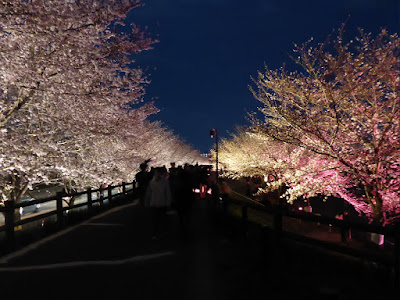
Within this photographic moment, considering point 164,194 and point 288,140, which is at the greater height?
point 288,140

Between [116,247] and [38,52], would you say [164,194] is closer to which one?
[116,247]

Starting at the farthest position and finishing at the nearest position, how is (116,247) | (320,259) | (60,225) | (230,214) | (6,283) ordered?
(230,214)
(60,225)
(116,247)
(320,259)
(6,283)

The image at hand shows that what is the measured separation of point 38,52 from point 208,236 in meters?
6.88

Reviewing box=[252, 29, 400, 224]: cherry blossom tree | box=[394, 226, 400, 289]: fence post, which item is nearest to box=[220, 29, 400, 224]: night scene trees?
box=[252, 29, 400, 224]: cherry blossom tree

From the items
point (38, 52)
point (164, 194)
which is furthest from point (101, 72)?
point (164, 194)

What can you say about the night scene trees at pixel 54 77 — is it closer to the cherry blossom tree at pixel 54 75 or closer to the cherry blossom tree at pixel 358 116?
the cherry blossom tree at pixel 54 75

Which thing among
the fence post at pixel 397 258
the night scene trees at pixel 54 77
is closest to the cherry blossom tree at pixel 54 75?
the night scene trees at pixel 54 77

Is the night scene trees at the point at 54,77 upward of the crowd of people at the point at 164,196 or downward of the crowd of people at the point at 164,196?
upward

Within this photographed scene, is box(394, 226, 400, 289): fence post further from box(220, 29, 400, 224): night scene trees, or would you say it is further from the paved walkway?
box(220, 29, 400, 224): night scene trees

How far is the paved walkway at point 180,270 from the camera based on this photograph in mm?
4164

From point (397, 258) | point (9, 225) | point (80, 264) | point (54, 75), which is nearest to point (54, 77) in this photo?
point (54, 75)

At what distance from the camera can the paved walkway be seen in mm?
4164

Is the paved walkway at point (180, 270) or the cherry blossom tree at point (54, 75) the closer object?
the paved walkway at point (180, 270)

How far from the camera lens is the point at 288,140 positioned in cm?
1059
